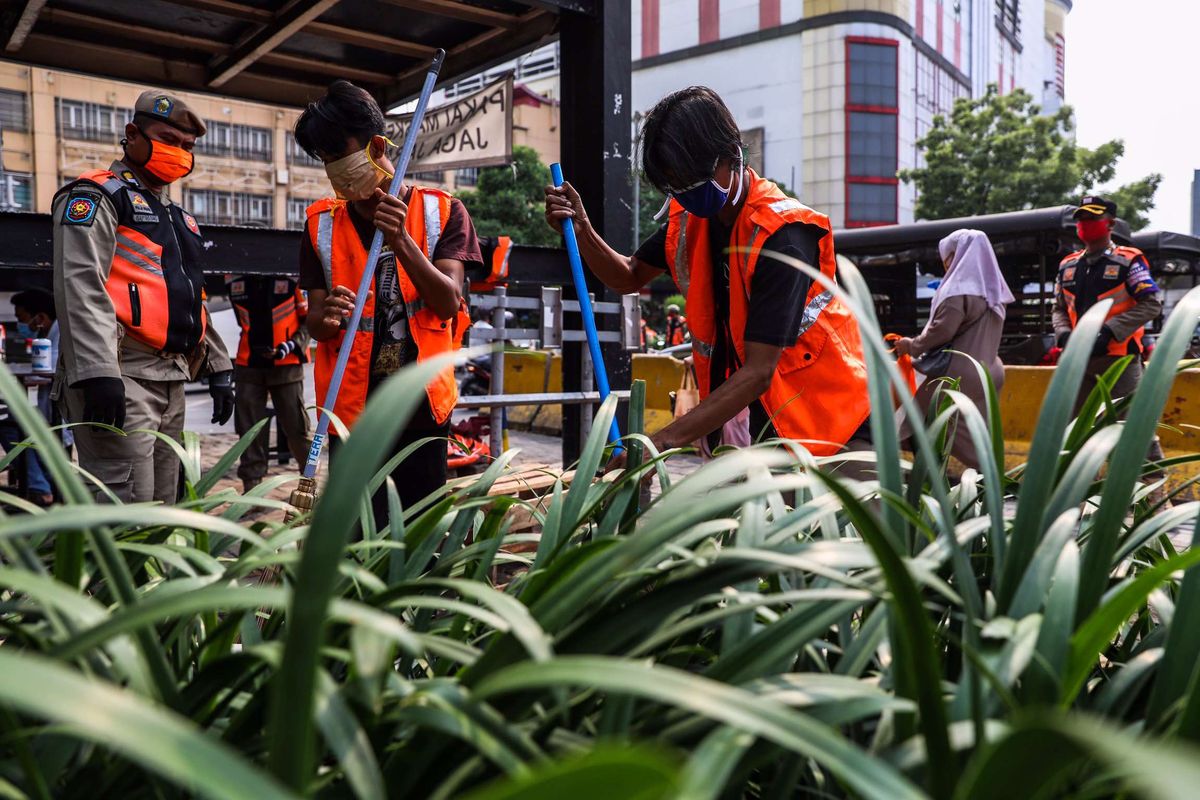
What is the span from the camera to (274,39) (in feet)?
16.1

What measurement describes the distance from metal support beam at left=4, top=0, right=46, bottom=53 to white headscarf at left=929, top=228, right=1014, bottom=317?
4.66 metres

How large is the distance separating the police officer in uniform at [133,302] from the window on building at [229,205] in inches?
1650

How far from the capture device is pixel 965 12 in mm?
62094

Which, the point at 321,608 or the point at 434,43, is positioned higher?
the point at 434,43

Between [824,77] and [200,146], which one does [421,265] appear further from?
[824,77]

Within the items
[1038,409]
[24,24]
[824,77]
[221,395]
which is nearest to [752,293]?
[221,395]

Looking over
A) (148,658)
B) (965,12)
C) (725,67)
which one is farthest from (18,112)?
(965,12)

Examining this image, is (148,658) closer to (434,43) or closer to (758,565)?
(758,565)

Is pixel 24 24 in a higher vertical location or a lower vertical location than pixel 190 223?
higher

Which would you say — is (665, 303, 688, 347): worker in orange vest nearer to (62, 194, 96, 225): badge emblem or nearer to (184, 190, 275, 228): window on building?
(62, 194, 96, 225): badge emblem

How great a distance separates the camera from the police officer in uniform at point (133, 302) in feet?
10.1

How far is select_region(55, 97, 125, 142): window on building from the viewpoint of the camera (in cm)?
3825

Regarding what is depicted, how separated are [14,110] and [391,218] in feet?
135

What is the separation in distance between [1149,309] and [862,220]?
4787 centimetres
